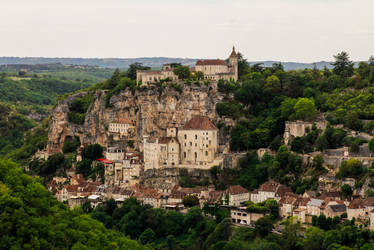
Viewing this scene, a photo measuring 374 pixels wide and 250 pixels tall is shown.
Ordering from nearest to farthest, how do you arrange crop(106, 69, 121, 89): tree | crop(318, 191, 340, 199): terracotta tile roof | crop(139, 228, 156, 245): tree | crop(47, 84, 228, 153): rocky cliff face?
crop(318, 191, 340, 199): terracotta tile roof < crop(139, 228, 156, 245): tree < crop(47, 84, 228, 153): rocky cliff face < crop(106, 69, 121, 89): tree

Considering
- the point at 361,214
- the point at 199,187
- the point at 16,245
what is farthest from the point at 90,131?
the point at 16,245

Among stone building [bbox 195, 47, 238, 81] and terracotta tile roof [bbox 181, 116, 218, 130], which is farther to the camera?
stone building [bbox 195, 47, 238, 81]

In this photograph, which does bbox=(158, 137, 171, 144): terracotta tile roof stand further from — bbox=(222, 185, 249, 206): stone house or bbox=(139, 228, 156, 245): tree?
bbox=(139, 228, 156, 245): tree

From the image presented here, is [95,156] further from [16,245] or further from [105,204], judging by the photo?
[16,245]

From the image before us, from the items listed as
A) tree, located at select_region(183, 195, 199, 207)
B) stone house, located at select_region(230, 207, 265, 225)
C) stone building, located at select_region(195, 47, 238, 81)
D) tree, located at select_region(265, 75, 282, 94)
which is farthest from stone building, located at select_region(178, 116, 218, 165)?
stone building, located at select_region(195, 47, 238, 81)

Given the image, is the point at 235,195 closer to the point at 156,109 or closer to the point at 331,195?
the point at 331,195

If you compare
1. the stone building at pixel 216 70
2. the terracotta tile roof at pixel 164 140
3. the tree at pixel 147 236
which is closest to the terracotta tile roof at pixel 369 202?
the tree at pixel 147 236
